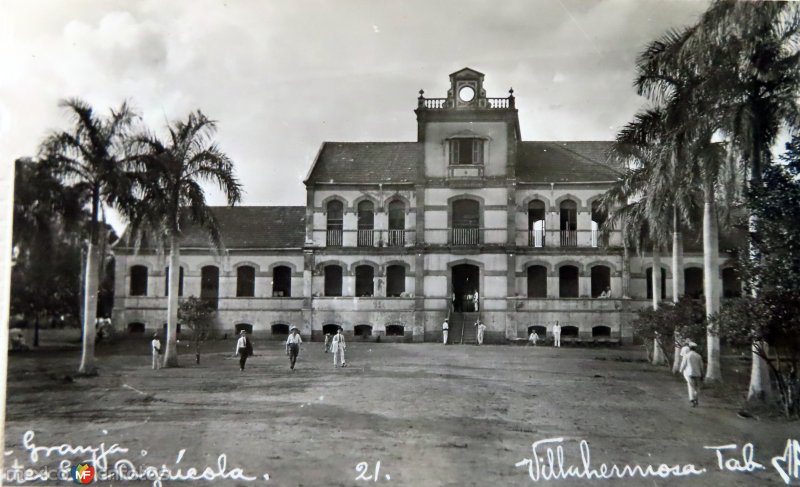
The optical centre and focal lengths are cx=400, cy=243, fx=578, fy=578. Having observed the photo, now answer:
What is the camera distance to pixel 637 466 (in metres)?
7.31

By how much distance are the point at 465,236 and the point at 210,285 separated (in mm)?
11779

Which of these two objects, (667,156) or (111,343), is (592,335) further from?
(111,343)

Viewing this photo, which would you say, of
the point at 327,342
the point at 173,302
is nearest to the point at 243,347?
the point at 173,302

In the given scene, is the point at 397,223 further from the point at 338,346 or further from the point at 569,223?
the point at 338,346

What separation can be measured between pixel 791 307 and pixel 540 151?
14.6 m

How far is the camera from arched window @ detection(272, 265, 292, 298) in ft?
47.9

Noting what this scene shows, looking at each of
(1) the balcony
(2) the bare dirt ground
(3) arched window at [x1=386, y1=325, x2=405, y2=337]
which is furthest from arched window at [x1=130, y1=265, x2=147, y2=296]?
(1) the balcony

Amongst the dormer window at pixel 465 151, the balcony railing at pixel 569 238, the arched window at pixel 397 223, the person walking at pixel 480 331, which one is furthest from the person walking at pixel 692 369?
the dormer window at pixel 465 151

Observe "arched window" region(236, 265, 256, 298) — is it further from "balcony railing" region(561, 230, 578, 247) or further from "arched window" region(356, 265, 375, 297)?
"balcony railing" region(561, 230, 578, 247)

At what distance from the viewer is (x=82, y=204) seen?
8.73m

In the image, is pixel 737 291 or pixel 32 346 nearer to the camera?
pixel 32 346

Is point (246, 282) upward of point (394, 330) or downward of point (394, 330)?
upward

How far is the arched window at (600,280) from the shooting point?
22709 mm

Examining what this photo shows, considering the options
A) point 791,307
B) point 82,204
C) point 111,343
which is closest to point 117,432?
point 111,343
